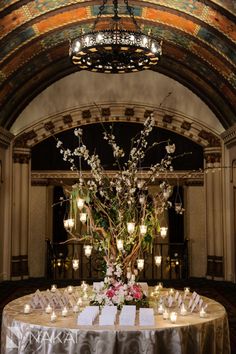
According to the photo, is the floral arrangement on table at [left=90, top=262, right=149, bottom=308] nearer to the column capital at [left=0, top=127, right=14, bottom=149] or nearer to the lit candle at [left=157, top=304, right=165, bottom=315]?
the lit candle at [left=157, top=304, right=165, bottom=315]

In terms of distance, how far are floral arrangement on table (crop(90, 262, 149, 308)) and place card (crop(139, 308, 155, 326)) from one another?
0.93ft

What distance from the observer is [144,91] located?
43.4ft

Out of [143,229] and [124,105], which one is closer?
[143,229]

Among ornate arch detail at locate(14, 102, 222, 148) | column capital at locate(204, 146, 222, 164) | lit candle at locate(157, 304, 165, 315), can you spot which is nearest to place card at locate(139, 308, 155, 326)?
lit candle at locate(157, 304, 165, 315)

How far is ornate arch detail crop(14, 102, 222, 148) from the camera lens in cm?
1312

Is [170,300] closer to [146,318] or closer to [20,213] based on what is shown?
[146,318]

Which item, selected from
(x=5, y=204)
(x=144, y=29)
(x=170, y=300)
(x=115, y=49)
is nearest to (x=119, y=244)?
(x=170, y=300)

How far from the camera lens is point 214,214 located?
1305 centimetres

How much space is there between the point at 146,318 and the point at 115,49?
11.8 feet

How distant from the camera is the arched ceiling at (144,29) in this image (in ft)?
30.0

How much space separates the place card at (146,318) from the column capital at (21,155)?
29.7 ft

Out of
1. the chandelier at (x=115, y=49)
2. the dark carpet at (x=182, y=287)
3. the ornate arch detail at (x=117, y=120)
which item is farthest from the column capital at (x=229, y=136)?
the chandelier at (x=115, y=49)

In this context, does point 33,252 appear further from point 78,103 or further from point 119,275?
point 119,275

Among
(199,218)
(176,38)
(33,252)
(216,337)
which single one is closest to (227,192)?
(199,218)
